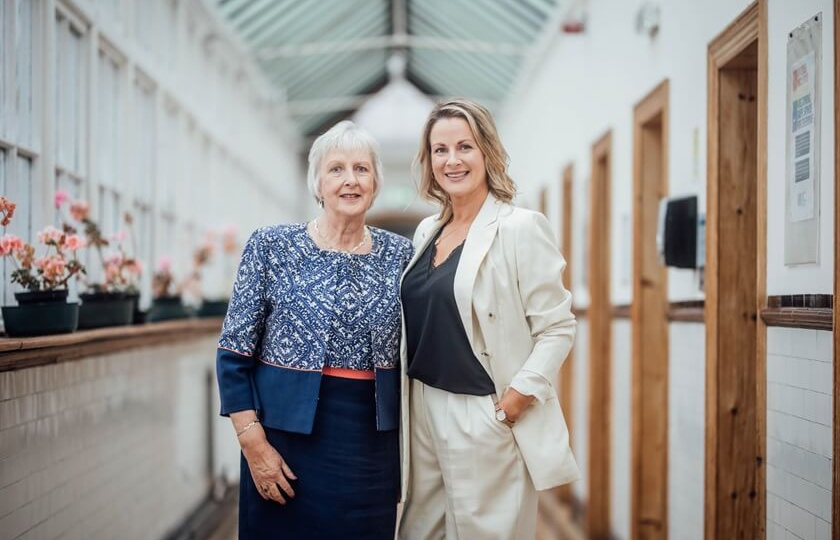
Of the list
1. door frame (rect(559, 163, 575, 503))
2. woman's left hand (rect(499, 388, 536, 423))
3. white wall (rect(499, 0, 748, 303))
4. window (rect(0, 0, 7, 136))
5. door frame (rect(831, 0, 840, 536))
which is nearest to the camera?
door frame (rect(831, 0, 840, 536))

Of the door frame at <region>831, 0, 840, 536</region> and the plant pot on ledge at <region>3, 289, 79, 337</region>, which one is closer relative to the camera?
the door frame at <region>831, 0, 840, 536</region>

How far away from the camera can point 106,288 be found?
3959 mm

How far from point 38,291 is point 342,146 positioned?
4.05ft

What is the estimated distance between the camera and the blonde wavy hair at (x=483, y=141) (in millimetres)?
2525

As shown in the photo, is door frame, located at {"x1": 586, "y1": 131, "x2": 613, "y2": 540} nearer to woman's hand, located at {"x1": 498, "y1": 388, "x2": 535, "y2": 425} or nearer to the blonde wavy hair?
the blonde wavy hair

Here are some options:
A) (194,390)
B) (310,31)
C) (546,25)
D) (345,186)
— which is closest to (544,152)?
(546,25)

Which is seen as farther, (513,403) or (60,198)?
(60,198)

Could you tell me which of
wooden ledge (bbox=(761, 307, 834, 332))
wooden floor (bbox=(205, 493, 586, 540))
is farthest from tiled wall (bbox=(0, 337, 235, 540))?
wooden ledge (bbox=(761, 307, 834, 332))

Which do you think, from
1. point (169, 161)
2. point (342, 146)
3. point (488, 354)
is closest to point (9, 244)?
point (342, 146)

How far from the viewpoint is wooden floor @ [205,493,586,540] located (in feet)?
16.8

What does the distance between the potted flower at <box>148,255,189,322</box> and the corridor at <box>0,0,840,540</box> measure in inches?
0.8

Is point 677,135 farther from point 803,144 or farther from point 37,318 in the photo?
point 37,318

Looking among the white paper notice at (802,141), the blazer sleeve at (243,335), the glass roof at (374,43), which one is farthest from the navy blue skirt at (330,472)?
the glass roof at (374,43)

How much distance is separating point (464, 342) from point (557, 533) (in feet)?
10.6
